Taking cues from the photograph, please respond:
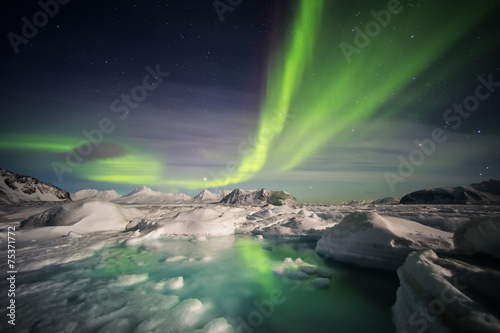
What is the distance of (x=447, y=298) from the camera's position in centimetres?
310

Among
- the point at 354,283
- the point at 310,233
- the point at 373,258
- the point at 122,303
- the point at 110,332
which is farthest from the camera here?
the point at 310,233

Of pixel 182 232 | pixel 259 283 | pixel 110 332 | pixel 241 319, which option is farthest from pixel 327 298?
pixel 182 232

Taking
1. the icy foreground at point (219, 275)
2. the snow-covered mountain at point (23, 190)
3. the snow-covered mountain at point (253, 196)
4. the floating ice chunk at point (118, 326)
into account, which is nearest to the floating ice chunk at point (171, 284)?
the icy foreground at point (219, 275)

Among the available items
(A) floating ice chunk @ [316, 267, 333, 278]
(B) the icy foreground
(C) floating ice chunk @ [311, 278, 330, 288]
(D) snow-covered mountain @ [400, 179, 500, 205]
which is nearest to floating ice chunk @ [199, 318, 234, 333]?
(B) the icy foreground

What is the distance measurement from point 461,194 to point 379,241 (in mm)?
100984

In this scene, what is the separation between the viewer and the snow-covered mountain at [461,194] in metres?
69.1

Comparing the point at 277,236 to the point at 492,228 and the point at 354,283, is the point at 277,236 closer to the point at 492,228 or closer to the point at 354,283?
the point at 354,283

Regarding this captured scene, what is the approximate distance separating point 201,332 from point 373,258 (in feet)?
23.6

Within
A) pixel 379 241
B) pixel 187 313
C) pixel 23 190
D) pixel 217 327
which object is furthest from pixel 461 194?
pixel 23 190

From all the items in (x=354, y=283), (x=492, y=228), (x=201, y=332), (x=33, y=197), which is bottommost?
(x=354, y=283)

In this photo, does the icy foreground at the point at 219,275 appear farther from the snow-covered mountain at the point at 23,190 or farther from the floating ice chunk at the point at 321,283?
the snow-covered mountain at the point at 23,190

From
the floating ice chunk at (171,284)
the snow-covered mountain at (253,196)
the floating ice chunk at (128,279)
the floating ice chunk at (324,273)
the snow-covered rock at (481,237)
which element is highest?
the snow-covered mountain at (253,196)

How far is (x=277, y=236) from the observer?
15359 mm

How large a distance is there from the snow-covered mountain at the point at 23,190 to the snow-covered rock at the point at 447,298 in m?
113
